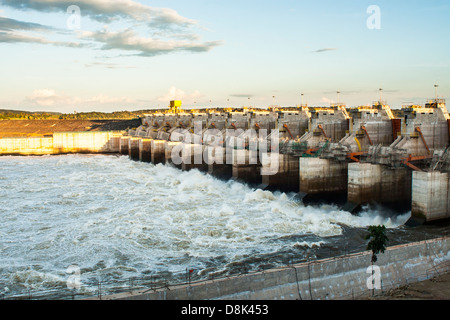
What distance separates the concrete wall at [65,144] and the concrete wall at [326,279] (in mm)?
66429

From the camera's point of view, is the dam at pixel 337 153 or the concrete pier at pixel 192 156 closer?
the dam at pixel 337 153

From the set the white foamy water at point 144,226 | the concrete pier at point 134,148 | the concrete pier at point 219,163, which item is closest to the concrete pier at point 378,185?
the white foamy water at point 144,226

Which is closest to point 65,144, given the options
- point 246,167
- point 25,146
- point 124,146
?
point 25,146

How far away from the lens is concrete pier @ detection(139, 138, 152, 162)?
5900 cm

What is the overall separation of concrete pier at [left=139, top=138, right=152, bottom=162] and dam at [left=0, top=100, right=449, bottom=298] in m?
10.9

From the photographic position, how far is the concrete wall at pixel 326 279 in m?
11.3

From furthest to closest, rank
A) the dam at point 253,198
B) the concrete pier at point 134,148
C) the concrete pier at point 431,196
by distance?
the concrete pier at point 134,148
the concrete pier at point 431,196
the dam at point 253,198

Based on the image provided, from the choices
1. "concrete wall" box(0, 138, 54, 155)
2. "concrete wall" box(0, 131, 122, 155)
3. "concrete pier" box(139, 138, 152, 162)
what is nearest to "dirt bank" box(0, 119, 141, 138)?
"concrete wall" box(0, 131, 122, 155)

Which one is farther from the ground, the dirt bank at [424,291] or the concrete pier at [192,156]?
the concrete pier at [192,156]

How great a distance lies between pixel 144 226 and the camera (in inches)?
933

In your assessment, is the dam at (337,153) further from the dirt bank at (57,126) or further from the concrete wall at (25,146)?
the dirt bank at (57,126)

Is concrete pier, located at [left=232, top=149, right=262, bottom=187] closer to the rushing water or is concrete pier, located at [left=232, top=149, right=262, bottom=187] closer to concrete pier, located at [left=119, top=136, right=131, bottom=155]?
the rushing water
